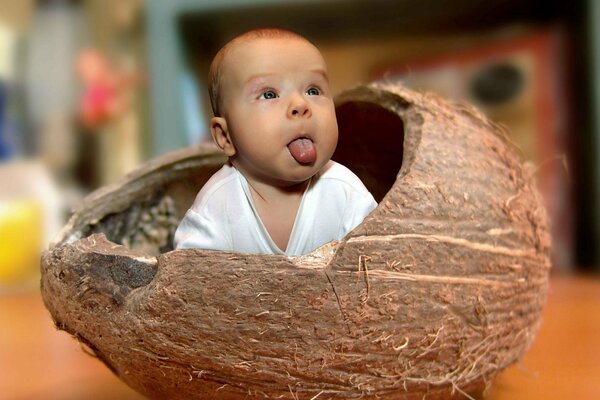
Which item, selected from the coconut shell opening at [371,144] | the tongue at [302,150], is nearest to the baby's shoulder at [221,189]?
the tongue at [302,150]

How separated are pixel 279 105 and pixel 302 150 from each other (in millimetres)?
71

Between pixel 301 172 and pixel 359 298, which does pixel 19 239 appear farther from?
pixel 359 298

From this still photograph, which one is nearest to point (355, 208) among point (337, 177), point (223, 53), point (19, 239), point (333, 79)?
point (337, 177)

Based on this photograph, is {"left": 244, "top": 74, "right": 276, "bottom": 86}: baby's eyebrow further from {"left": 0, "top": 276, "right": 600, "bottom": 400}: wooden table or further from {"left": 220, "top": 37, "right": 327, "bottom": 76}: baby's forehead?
{"left": 0, "top": 276, "right": 600, "bottom": 400}: wooden table

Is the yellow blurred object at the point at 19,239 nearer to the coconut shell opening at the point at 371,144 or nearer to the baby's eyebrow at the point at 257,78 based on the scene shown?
the coconut shell opening at the point at 371,144

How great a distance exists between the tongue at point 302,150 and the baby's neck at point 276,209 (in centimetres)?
9

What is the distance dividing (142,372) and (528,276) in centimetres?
61

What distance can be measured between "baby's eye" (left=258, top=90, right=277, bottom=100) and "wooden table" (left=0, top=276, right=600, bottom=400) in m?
0.63

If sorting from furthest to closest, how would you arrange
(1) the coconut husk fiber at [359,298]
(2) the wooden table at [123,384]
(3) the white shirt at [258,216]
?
(2) the wooden table at [123,384], (3) the white shirt at [258,216], (1) the coconut husk fiber at [359,298]

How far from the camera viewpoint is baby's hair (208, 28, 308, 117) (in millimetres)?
1001

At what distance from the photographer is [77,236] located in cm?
127

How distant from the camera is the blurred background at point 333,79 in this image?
282 cm

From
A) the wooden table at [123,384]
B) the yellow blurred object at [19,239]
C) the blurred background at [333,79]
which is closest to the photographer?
the wooden table at [123,384]

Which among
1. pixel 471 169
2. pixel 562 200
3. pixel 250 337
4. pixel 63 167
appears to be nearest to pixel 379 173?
pixel 471 169
